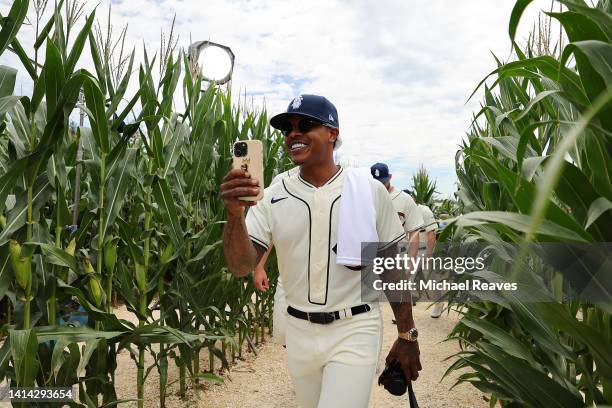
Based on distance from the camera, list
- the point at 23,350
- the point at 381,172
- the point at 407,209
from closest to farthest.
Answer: the point at 23,350
the point at 407,209
the point at 381,172

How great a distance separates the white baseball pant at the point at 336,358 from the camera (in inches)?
66.7

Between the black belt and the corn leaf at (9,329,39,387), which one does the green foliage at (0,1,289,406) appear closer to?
the corn leaf at (9,329,39,387)

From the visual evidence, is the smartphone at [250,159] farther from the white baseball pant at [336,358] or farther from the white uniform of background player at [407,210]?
the white uniform of background player at [407,210]

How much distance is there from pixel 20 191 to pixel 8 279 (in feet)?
1.11

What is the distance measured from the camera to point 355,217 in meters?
1.88

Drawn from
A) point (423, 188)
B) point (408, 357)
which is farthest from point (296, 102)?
point (423, 188)

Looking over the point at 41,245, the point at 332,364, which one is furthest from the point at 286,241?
the point at 41,245

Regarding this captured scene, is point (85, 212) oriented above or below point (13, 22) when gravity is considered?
below

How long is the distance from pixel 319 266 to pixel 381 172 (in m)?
3.23

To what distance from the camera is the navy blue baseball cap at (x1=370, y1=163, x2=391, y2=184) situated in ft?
16.3

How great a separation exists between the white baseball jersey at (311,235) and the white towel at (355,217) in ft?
0.13

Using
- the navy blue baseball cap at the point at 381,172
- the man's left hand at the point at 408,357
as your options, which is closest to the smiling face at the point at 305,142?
the man's left hand at the point at 408,357

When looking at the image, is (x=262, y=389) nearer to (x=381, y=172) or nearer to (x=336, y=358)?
(x=336, y=358)

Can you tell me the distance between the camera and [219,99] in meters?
3.63
